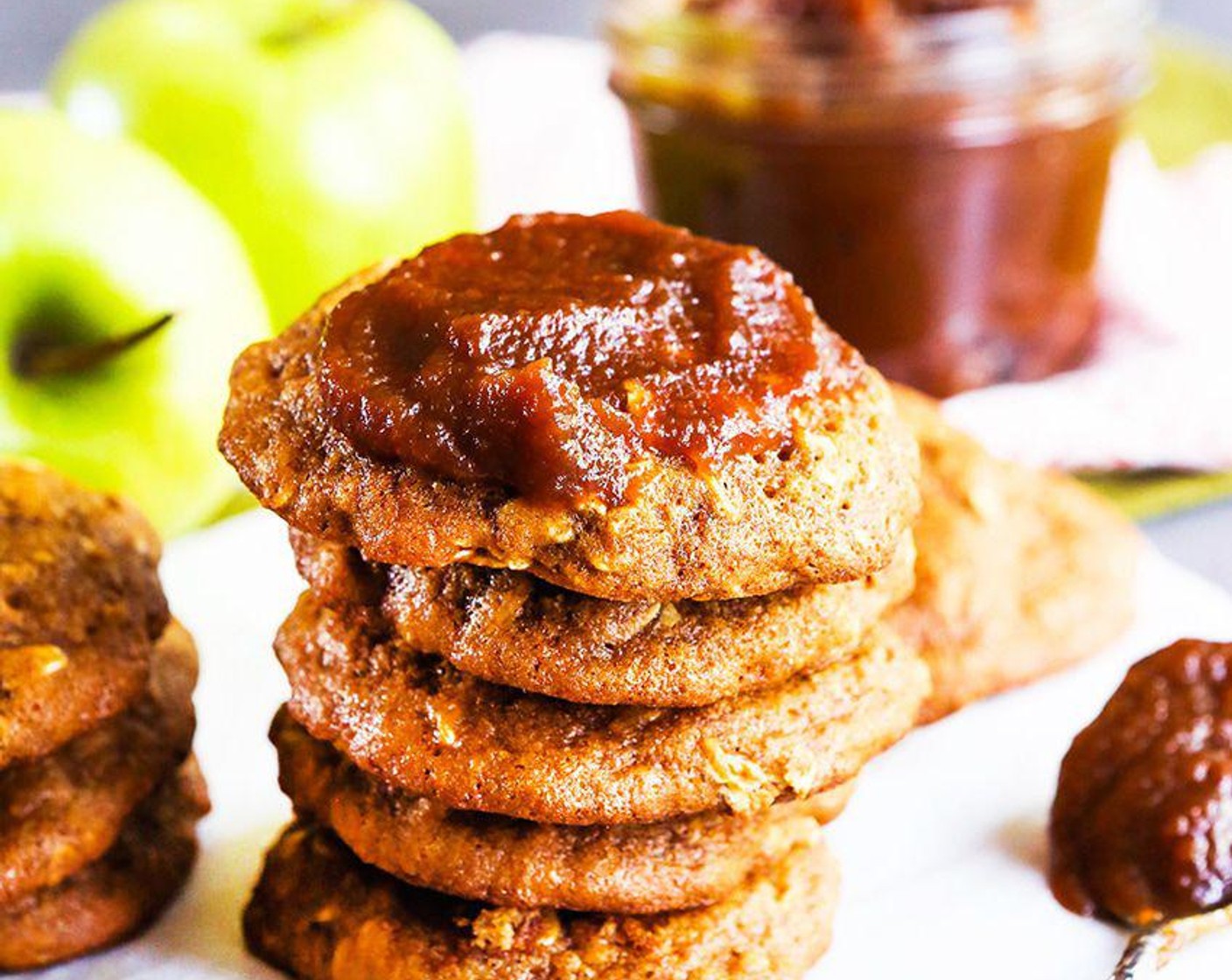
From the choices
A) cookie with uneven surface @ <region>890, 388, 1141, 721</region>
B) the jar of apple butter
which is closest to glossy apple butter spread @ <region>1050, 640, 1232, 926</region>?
cookie with uneven surface @ <region>890, 388, 1141, 721</region>

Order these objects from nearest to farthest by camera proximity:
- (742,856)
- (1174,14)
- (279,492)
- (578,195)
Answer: (279,492)
(742,856)
(578,195)
(1174,14)

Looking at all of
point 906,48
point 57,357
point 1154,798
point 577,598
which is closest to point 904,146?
point 906,48

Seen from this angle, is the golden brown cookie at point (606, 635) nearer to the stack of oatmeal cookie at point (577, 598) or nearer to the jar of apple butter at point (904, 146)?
the stack of oatmeal cookie at point (577, 598)

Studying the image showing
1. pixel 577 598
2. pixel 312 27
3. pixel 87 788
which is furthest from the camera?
pixel 312 27

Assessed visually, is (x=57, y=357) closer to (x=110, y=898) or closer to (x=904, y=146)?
(x=110, y=898)

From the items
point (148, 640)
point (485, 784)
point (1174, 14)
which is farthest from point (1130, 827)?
point (1174, 14)

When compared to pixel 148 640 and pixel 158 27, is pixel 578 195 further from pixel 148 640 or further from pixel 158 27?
pixel 148 640
